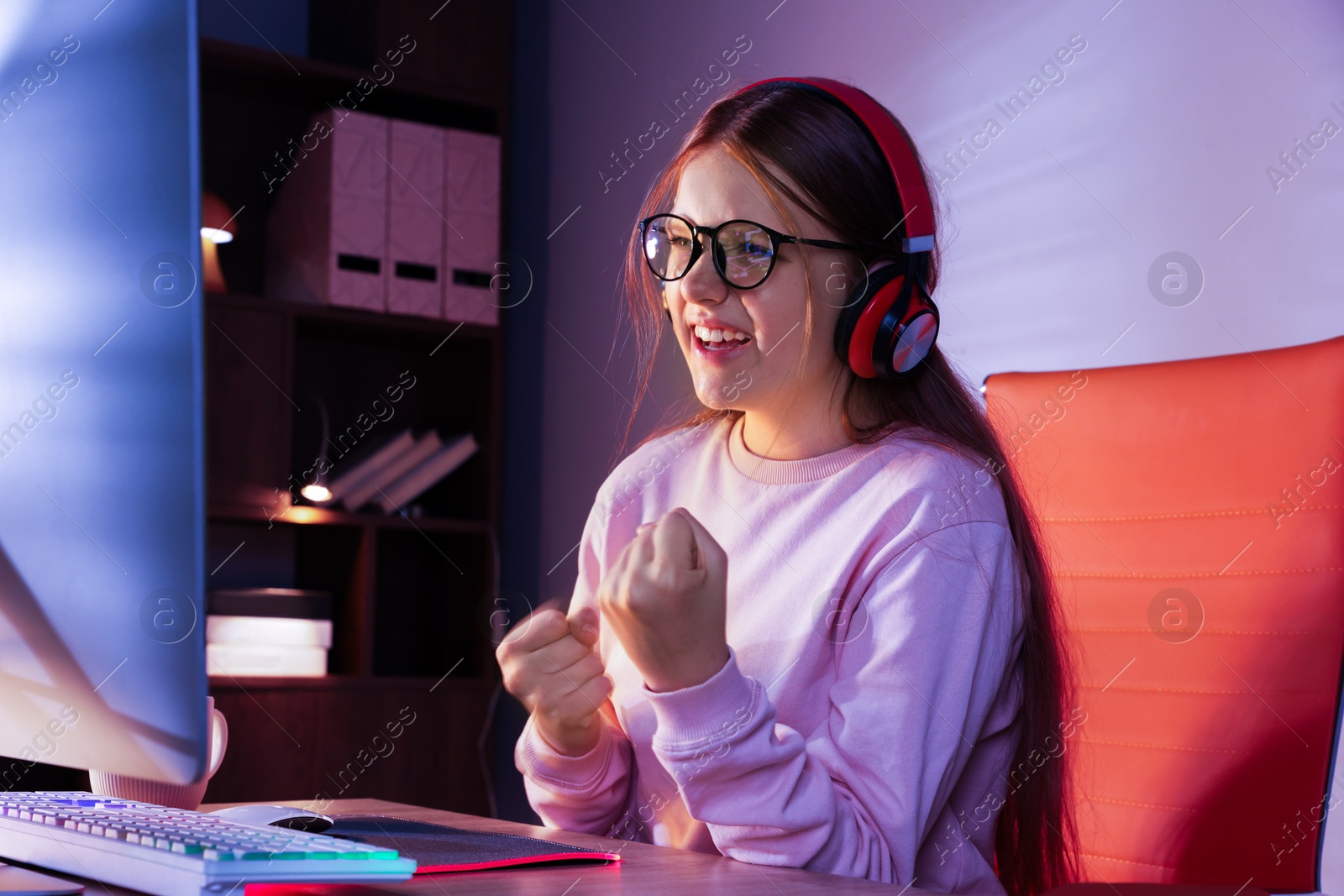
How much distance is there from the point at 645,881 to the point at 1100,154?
152 centimetres

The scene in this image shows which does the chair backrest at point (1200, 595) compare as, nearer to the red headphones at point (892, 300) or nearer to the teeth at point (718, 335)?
the red headphones at point (892, 300)

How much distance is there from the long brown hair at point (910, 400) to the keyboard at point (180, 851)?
0.65 m

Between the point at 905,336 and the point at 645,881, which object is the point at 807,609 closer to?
the point at 905,336

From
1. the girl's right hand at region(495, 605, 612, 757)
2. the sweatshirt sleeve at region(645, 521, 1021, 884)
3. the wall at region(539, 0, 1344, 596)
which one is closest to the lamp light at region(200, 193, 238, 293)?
the wall at region(539, 0, 1344, 596)

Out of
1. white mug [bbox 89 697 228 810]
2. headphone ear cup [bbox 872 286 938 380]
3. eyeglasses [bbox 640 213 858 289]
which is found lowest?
white mug [bbox 89 697 228 810]

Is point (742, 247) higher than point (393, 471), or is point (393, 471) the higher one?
point (393, 471)

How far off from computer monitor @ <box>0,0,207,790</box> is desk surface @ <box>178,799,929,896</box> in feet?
0.42

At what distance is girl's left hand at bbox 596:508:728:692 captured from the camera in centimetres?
80

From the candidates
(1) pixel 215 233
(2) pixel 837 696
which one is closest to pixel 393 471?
(1) pixel 215 233

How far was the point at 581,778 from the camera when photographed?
1.10 m

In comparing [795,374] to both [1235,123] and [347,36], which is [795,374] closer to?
[1235,123]

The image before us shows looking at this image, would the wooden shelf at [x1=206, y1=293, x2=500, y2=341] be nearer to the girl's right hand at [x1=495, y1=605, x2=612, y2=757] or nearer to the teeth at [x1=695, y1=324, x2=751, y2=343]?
the teeth at [x1=695, y1=324, x2=751, y2=343]

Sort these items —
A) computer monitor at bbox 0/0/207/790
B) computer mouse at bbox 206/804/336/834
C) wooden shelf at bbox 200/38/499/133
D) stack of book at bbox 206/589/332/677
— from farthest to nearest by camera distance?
wooden shelf at bbox 200/38/499/133 → stack of book at bbox 206/589/332/677 → computer mouse at bbox 206/804/336/834 → computer monitor at bbox 0/0/207/790

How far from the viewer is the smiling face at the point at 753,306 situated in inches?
44.8
